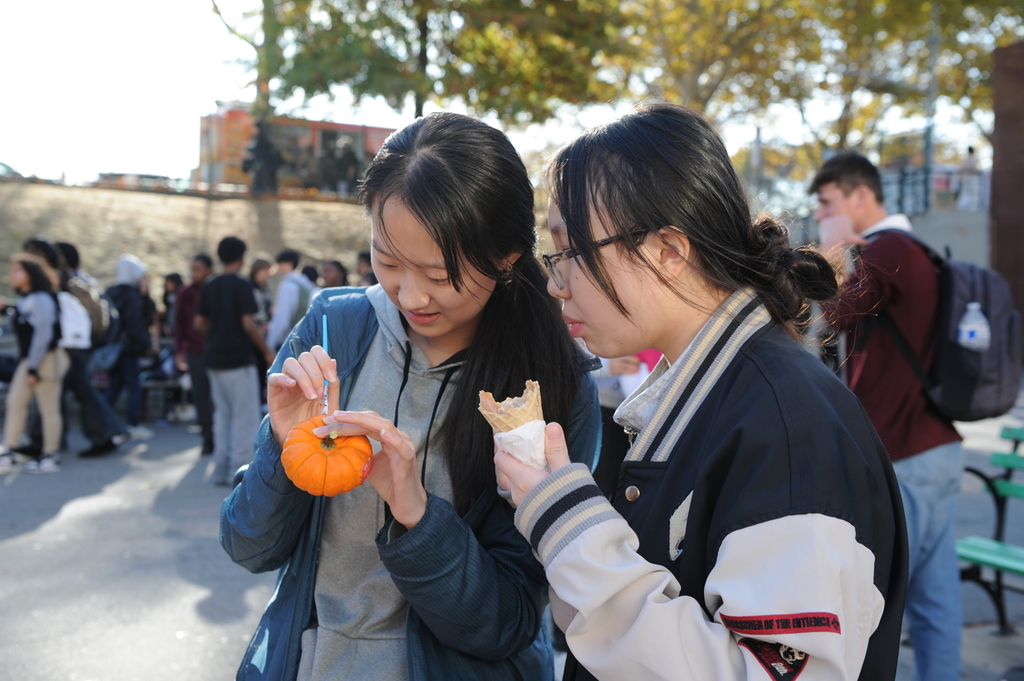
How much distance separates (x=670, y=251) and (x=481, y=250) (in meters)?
0.51

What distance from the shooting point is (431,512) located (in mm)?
1616

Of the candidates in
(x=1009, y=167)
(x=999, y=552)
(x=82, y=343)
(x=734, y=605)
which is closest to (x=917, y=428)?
(x=999, y=552)

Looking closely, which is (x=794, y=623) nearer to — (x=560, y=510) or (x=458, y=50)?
(x=560, y=510)

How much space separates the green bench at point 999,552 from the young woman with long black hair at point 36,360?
7783mm

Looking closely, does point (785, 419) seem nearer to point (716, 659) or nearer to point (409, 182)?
point (716, 659)

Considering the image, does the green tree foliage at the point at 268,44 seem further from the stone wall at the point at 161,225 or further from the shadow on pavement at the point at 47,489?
the shadow on pavement at the point at 47,489

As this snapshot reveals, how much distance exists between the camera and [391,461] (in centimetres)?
158

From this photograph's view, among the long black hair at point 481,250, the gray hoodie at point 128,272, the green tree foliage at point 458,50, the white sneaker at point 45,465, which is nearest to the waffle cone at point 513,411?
the long black hair at point 481,250

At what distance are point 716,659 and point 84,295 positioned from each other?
8.90 m

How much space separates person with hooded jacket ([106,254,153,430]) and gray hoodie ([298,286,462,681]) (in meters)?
8.75

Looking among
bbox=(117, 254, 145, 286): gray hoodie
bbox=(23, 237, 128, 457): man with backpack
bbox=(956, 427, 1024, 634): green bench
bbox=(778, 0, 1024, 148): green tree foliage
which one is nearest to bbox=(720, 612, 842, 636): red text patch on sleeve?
bbox=(956, 427, 1024, 634): green bench

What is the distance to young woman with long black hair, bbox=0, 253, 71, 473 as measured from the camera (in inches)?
303

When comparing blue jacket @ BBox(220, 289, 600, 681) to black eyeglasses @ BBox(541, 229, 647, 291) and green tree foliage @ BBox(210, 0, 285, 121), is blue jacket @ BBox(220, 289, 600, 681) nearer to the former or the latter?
black eyeglasses @ BBox(541, 229, 647, 291)

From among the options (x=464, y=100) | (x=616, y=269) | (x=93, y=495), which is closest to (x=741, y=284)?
(x=616, y=269)
